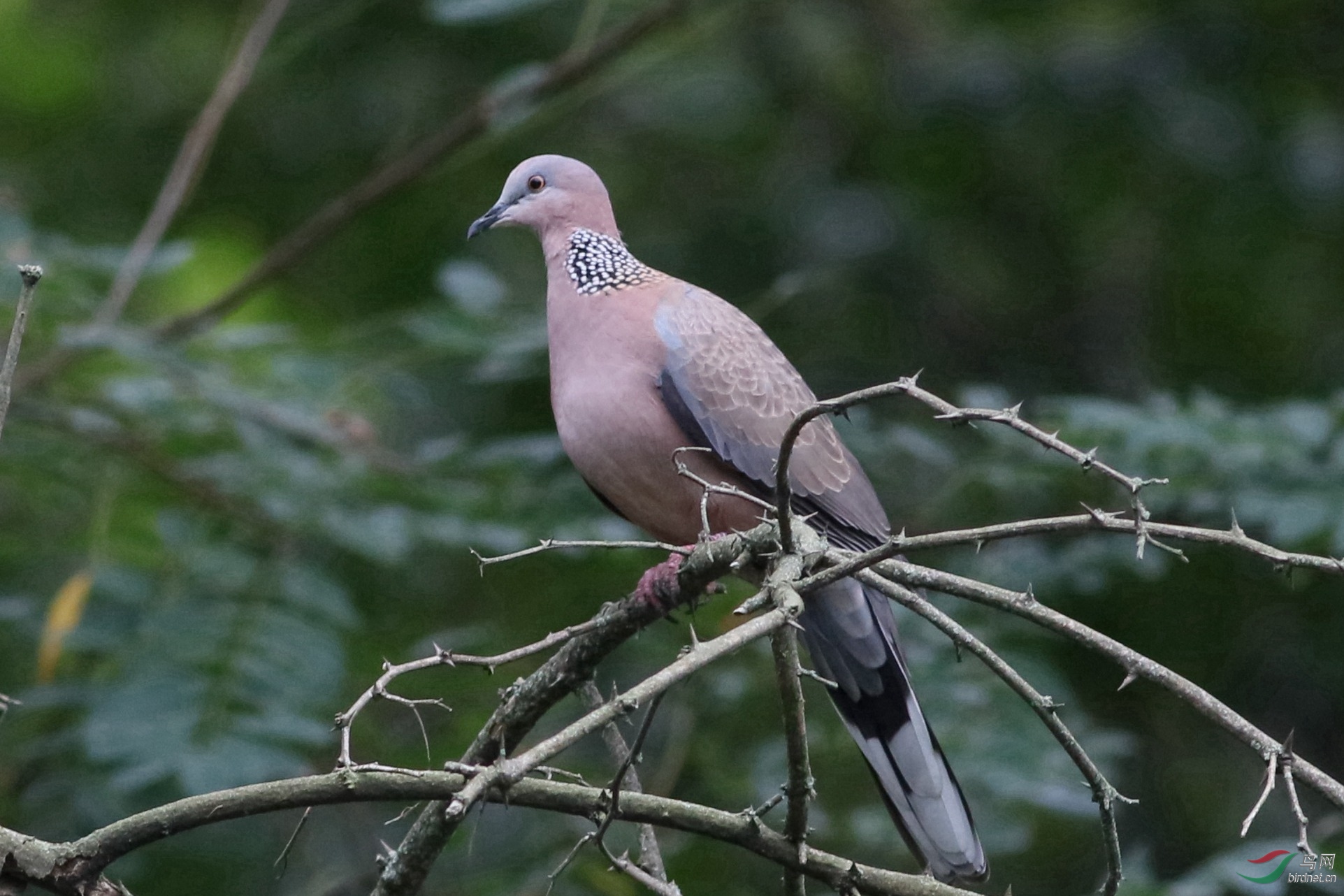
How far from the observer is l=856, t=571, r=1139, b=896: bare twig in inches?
78.4

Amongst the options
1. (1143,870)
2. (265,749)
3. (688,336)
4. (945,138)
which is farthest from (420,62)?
(1143,870)

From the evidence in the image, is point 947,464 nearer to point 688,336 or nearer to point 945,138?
point 688,336

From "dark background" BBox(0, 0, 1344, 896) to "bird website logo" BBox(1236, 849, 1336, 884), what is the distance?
9 centimetres

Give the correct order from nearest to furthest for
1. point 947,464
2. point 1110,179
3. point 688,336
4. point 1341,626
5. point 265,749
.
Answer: point 265,749
point 688,336
point 947,464
point 1341,626
point 1110,179

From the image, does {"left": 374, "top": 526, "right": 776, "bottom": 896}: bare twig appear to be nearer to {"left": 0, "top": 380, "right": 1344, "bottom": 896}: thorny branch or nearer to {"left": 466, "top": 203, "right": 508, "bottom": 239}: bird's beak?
{"left": 0, "top": 380, "right": 1344, "bottom": 896}: thorny branch

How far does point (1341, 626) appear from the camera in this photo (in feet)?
17.5

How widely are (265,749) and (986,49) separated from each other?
457cm

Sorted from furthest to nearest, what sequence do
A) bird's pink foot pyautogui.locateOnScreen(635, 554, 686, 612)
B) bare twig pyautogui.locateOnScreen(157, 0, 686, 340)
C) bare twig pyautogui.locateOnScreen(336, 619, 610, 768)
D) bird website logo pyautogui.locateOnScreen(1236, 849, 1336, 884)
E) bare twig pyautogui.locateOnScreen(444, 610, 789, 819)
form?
bare twig pyautogui.locateOnScreen(157, 0, 686, 340)
bird website logo pyautogui.locateOnScreen(1236, 849, 1336, 884)
bird's pink foot pyautogui.locateOnScreen(635, 554, 686, 612)
bare twig pyautogui.locateOnScreen(336, 619, 610, 768)
bare twig pyautogui.locateOnScreen(444, 610, 789, 819)

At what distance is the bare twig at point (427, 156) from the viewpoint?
5141 mm

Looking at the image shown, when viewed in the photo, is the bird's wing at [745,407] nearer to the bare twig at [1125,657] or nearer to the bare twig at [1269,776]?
the bare twig at [1125,657]

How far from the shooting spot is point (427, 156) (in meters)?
5.31

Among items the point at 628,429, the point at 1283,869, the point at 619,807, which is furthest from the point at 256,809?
the point at 1283,869

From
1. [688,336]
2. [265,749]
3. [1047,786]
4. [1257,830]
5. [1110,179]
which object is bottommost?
[1257,830]

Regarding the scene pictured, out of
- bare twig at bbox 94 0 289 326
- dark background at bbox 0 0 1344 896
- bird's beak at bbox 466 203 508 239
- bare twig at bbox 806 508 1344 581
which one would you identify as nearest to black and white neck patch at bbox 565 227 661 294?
bird's beak at bbox 466 203 508 239
